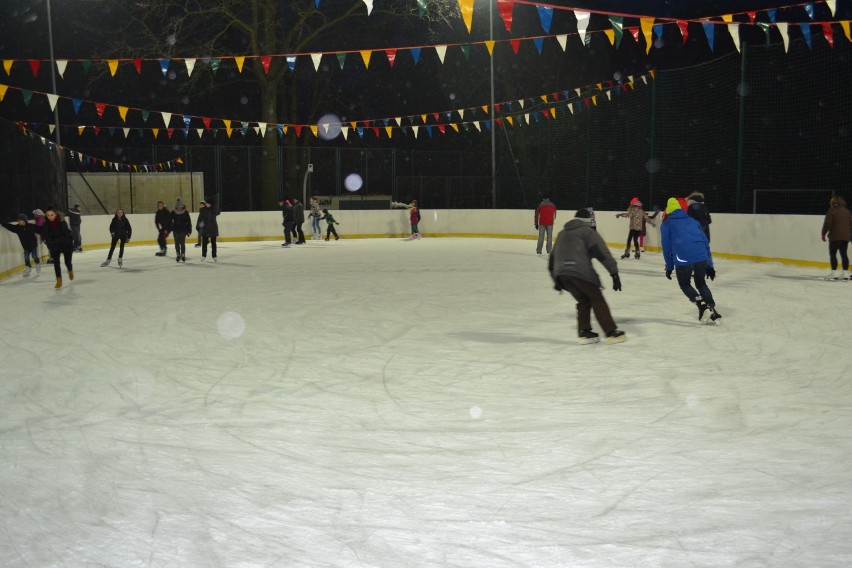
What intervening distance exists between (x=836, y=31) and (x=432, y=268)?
12.7 m

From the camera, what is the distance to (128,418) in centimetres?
571

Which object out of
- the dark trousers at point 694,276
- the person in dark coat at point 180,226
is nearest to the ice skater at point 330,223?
the person in dark coat at point 180,226

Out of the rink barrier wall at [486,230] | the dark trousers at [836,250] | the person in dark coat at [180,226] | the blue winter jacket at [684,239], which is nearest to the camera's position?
the blue winter jacket at [684,239]

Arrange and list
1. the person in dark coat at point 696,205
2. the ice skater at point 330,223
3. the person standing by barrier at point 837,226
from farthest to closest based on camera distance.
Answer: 1. the ice skater at point 330,223
2. the person standing by barrier at point 837,226
3. the person in dark coat at point 696,205

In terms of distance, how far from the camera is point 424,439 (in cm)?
512

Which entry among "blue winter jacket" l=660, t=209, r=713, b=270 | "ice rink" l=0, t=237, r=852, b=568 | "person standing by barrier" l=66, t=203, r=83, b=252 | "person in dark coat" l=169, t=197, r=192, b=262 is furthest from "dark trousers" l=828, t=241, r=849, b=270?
"person standing by barrier" l=66, t=203, r=83, b=252

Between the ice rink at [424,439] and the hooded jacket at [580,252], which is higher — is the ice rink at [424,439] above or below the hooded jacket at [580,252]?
below

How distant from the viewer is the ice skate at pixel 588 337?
856cm

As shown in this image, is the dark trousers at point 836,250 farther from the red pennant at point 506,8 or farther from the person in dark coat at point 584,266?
the person in dark coat at point 584,266

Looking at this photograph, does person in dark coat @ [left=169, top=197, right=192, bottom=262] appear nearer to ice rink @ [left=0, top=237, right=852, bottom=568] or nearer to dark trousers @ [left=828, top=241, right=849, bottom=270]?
ice rink @ [left=0, top=237, right=852, bottom=568]

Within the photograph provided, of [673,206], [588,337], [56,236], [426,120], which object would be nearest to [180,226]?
[56,236]

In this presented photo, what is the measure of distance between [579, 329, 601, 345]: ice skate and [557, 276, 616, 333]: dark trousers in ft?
0.13

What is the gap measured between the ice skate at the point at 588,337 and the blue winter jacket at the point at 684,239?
1298 mm

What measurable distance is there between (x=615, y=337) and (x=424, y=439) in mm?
3879
